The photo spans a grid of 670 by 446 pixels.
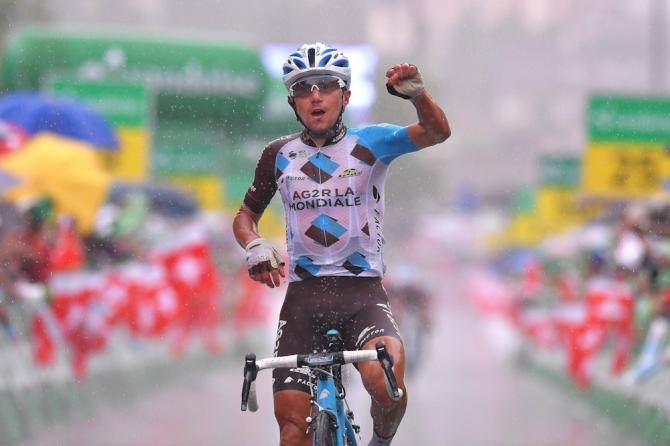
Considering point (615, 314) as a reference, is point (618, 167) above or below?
above

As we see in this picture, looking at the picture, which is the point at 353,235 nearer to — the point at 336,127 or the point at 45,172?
the point at 336,127

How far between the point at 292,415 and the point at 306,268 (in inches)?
27.6

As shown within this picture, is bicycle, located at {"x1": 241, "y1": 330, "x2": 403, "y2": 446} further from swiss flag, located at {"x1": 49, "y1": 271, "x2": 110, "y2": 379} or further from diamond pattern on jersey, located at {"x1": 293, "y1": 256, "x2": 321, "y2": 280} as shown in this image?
swiss flag, located at {"x1": 49, "y1": 271, "x2": 110, "y2": 379}

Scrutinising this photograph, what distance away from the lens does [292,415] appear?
23.6ft

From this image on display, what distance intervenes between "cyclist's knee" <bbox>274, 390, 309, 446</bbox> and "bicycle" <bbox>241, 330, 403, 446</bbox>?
0.04 metres

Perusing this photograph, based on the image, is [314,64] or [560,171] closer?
[314,64]

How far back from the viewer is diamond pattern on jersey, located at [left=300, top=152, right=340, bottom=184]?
24.5 feet

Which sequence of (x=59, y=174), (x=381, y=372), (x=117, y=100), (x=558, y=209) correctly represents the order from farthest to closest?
(x=558, y=209) < (x=117, y=100) < (x=59, y=174) < (x=381, y=372)

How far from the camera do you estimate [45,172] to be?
53.2 feet

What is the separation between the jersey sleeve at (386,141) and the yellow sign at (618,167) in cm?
1345

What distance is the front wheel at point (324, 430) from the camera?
6844mm

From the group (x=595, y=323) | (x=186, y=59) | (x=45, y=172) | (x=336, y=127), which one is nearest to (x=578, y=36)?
(x=186, y=59)

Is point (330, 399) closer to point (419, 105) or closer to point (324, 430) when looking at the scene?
point (324, 430)

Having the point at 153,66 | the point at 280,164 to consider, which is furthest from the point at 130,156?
the point at 280,164
